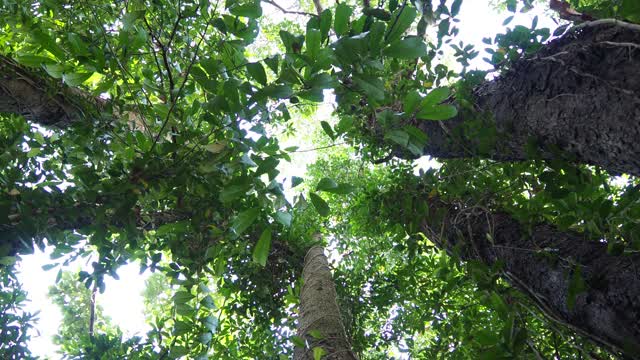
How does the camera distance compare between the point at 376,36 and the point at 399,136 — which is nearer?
the point at 376,36

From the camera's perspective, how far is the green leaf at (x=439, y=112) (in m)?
1.07

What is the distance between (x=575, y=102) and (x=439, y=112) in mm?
896

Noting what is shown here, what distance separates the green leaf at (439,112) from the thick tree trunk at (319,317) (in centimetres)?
135

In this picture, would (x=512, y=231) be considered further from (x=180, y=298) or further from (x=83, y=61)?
(x=83, y=61)

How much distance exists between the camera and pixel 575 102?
1.62 metres

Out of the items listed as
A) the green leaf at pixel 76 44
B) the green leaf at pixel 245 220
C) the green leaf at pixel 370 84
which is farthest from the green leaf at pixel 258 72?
the green leaf at pixel 76 44

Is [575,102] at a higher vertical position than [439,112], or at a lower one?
higher

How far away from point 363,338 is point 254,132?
7.47 ft

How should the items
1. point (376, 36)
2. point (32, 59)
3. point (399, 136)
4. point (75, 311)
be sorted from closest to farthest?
1. point (376, 36)
2. point (399, 136)
3. point (32, 59)
4. point (75, 311)

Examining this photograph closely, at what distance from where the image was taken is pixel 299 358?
212 centimetres

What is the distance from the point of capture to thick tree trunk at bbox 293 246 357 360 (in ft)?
6.95

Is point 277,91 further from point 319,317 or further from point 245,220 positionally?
point 319,317

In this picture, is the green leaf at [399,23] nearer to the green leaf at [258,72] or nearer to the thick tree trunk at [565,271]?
the green leaf at [258,72]

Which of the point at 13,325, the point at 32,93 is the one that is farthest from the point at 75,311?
the point at 32,93
